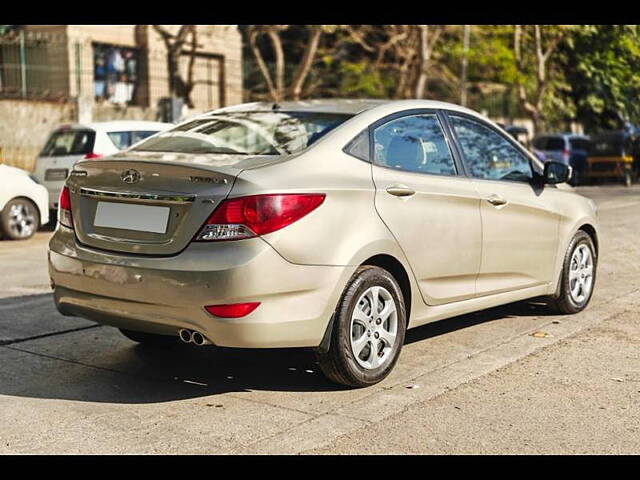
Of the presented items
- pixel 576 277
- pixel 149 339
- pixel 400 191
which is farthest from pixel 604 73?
pixel 149 339

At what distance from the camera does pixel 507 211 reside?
6379 millimetres

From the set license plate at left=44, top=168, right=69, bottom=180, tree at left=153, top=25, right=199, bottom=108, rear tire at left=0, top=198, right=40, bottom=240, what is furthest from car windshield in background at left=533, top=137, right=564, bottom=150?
rear tire at left=0, top=198, right=40, bottom=240

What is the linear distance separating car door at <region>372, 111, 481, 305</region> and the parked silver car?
0.01 m

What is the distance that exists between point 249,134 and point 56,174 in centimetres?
939

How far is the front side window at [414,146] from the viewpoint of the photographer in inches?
220

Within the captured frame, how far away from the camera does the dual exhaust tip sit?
4836mm

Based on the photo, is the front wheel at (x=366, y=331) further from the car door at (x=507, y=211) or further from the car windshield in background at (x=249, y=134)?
the car door at (x=507, y=211)

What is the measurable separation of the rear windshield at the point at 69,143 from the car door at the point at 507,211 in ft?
29.1

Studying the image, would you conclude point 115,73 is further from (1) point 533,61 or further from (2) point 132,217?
(2) point 132,217

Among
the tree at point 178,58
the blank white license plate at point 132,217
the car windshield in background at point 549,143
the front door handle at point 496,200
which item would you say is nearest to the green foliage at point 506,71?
the tree at point 178,58

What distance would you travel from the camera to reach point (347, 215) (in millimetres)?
5074
